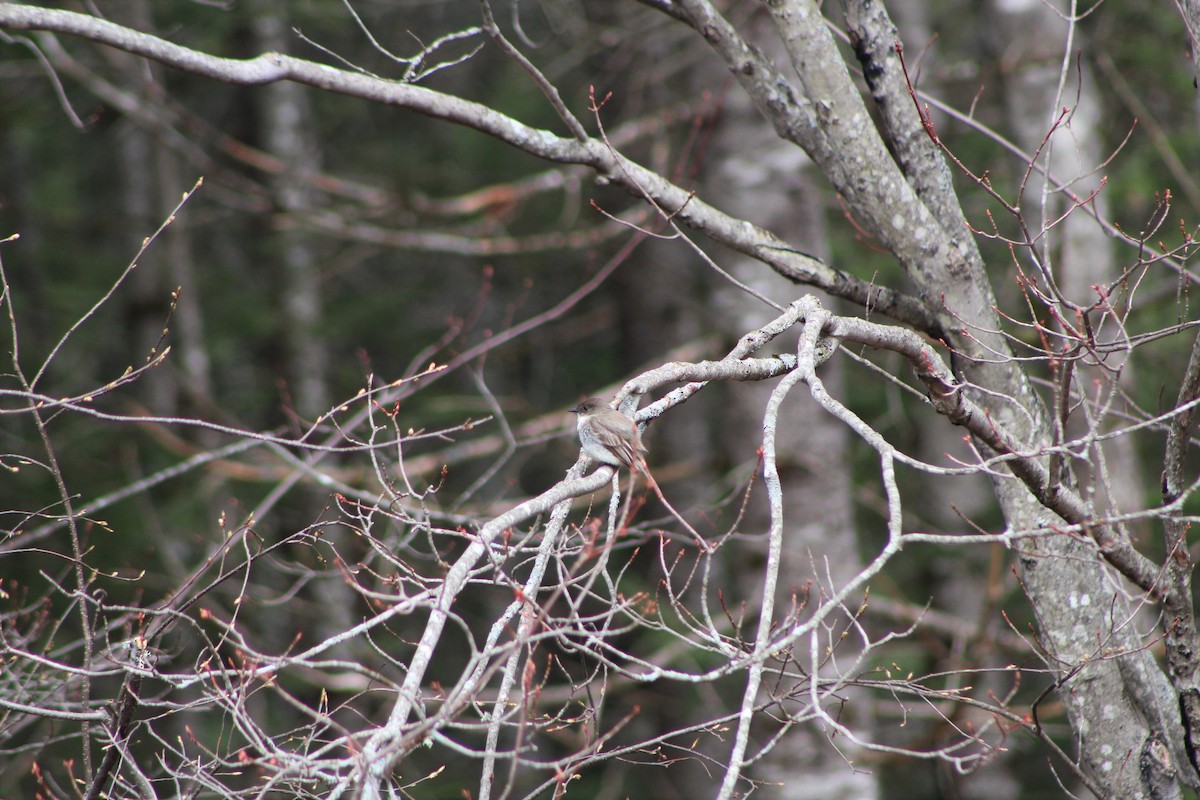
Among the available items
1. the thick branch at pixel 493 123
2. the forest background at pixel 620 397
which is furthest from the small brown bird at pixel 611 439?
the thick branch at pixel 493 123

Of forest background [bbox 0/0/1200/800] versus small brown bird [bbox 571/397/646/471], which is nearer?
forest background [bbox 0/0/1200/800]

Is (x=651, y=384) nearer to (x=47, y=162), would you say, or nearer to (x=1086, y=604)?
(x=1086, y=604)

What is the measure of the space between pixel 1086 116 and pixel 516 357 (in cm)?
495

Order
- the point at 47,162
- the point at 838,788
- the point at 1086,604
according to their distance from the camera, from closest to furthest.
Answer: the point at 1086,604 → the point at 838,788 → the point at 47,162

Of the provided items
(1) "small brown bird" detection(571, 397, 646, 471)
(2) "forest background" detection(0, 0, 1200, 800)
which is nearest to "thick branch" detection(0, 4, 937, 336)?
(2) "forest background" detection(0, 0, 1200, 800)

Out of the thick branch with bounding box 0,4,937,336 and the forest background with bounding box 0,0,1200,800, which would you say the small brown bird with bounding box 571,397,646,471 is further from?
the thick branch with bounding box 0,4,937,336

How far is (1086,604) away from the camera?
3.60m

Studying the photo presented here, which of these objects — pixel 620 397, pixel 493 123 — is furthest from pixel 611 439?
pixel 493 123

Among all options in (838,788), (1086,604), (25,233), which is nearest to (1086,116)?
(1086,604)

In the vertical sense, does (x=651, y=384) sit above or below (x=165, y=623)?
above

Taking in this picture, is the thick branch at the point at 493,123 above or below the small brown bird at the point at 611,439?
above

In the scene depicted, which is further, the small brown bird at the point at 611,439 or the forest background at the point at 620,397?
the small brown bird at the point at 611,439

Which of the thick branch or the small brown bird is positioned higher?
the thick branch

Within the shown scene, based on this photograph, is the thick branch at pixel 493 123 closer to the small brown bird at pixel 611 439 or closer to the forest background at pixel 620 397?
the forest background at pixel 620 397
